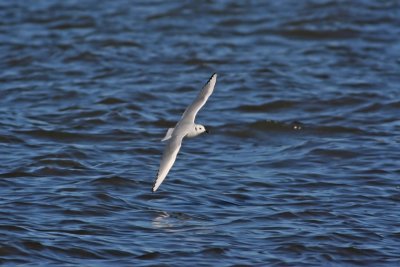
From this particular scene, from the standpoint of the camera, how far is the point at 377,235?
23.4 feet

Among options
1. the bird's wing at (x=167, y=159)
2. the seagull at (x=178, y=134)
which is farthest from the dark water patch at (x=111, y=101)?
the bird's wing at (x=167, y=159)

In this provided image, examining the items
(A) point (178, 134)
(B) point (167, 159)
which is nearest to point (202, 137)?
(A) point (178, 134)

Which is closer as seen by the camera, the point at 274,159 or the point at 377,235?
the point at 377,235

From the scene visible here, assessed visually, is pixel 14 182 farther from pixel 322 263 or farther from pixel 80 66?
pixel 80 66

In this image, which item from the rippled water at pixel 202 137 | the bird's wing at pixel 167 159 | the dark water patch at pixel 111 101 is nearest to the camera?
the bird's wing at pixel 167 159

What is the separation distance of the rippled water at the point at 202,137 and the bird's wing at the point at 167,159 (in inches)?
17.0

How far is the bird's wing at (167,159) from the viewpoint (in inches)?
267

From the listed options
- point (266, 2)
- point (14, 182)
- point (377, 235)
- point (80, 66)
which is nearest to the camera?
point (377, 235)

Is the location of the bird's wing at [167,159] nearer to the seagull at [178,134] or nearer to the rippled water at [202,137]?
the seagull at [178,134]

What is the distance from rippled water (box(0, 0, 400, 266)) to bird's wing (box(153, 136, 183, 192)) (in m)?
0.43

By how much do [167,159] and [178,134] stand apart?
46 centimetres

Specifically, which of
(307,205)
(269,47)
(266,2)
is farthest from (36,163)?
(266,2)

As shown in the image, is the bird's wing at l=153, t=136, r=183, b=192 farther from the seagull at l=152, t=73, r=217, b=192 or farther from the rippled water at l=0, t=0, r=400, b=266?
the rippled water at l=0, t=0, r=400, b=266

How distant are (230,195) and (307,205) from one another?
663 mm
